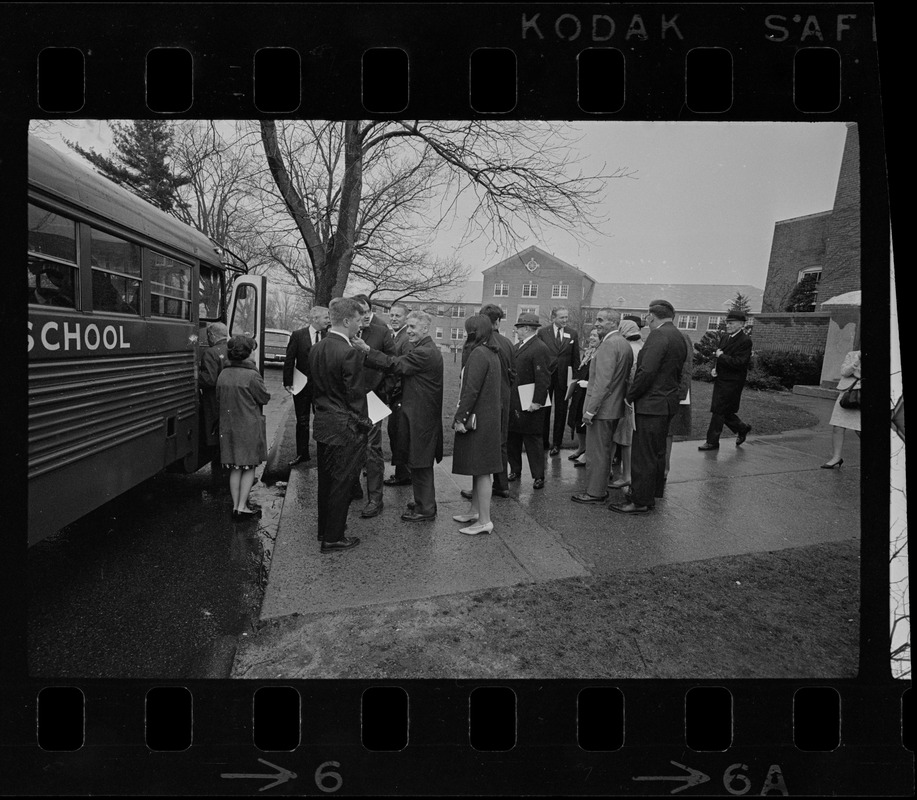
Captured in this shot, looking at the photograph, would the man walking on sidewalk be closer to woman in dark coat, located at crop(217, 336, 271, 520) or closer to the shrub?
woman in dark coat, located at crop(217, 336, 271, 520)

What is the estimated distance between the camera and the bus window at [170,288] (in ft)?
13.2

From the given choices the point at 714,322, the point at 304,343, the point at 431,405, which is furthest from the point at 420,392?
the point at 714,322

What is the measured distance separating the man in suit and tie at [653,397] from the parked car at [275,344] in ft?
11.8

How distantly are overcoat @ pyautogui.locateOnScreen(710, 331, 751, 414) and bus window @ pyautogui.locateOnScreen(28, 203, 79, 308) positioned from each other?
6331 millimetres

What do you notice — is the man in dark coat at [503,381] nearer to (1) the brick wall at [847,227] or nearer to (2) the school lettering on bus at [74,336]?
(1) the brick wall at [847,227]

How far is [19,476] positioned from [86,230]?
1.86m

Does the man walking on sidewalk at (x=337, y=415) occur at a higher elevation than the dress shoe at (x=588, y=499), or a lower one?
higher

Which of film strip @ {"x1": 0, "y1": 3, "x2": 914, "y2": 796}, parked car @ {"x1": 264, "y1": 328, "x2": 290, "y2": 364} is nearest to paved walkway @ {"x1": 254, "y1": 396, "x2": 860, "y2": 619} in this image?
film strip @ {"x1": 0, "y1": 3, "x2": 914, "y2": 796}

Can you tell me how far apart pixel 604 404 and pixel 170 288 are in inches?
168

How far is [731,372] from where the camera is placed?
6.05 metres

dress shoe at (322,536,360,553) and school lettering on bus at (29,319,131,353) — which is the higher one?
school lettering on bus at (29,319,131,353)

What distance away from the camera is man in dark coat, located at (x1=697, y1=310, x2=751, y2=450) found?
19.0ft

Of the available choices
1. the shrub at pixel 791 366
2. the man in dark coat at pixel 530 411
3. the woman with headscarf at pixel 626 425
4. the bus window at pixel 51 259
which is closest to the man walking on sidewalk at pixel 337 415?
the bus window at pixel 51 259

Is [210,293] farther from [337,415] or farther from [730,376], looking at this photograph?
[730,376]
